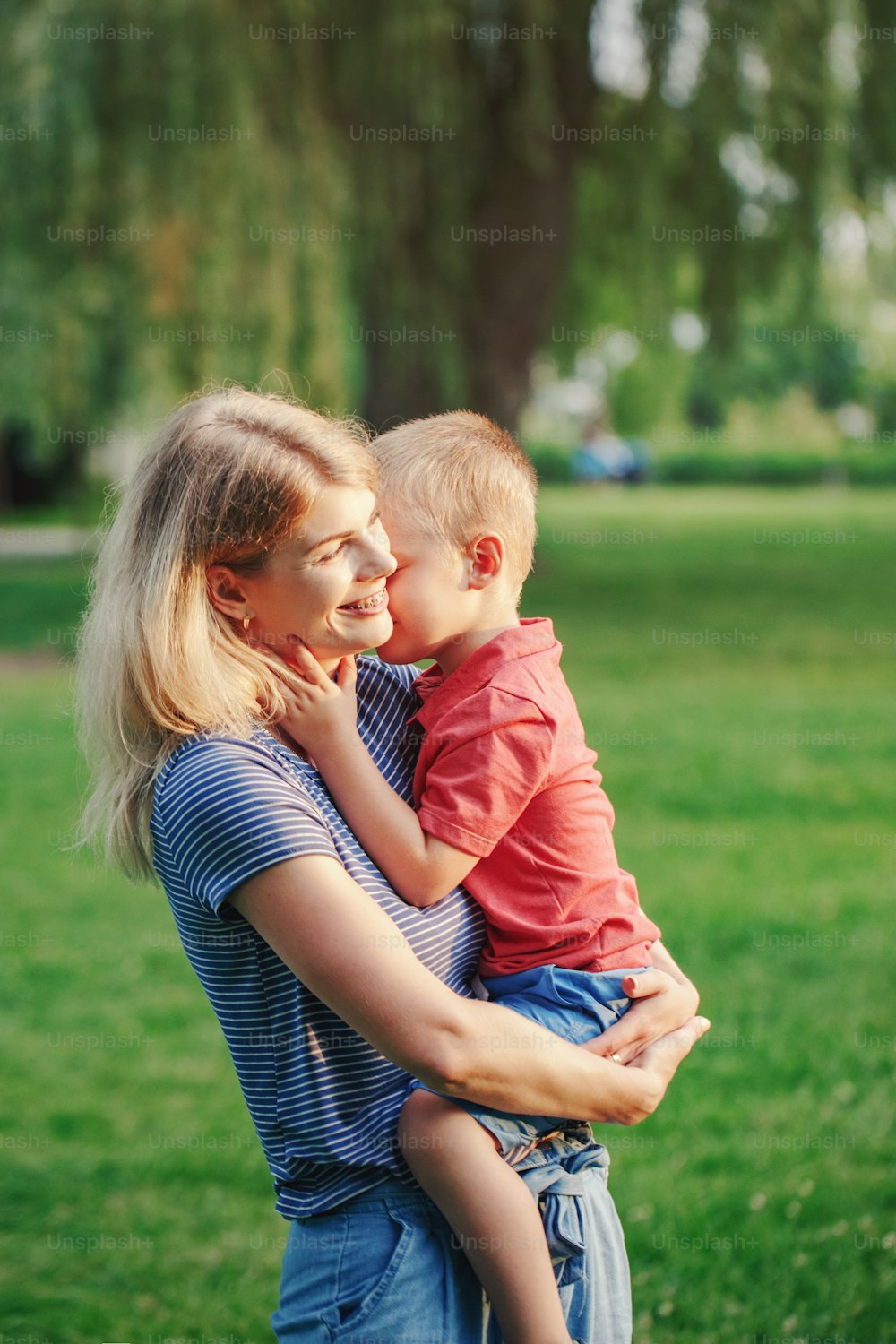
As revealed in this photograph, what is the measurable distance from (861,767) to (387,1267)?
653 centimetres

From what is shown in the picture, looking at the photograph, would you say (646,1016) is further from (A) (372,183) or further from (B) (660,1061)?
(A) (372,183)

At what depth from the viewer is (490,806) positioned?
5.91ft

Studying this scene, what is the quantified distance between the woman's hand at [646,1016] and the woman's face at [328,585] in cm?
59

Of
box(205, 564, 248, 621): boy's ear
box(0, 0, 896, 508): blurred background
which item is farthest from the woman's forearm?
box(0, 0, 896, 508): blurred background

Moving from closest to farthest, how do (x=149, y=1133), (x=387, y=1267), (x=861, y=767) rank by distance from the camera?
1. (x=387, y=1267)
2. (x=149, y=1133)
3. (x=861, y=767)

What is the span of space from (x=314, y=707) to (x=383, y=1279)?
2.35 feet

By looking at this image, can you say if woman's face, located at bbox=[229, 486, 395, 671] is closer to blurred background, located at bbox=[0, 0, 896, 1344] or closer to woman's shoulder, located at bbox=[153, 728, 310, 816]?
woman's shoulder, located at bbox=[153, 728, 310, 816]

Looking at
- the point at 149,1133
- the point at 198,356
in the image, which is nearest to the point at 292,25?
the point at 198,356

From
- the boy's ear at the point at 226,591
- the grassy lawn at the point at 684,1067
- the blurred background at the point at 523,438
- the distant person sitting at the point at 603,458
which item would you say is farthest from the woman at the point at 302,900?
the distant person sitting at the point at 603,458

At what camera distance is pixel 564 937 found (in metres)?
1.87

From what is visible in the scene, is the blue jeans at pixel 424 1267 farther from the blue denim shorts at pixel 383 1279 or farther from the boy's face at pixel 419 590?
the boy's face at pixel 419 590

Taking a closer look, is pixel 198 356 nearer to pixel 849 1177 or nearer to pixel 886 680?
pixel 886 680

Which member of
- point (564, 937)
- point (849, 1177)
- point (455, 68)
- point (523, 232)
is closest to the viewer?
point (564, 937)

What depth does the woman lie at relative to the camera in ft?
5.28
